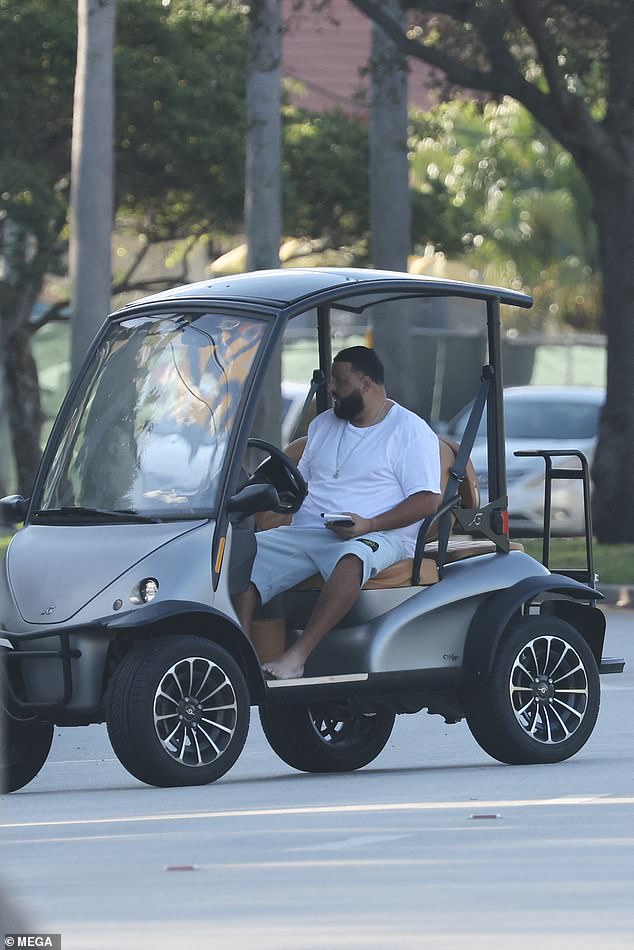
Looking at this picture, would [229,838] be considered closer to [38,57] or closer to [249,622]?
[249,622]

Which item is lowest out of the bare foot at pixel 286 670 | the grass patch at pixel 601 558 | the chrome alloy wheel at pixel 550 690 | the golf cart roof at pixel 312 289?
the grass patch at pixel 601 558

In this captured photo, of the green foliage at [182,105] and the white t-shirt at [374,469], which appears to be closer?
the white t-shirt at [374,469]

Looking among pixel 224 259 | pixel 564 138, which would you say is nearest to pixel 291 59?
pixel 224 259

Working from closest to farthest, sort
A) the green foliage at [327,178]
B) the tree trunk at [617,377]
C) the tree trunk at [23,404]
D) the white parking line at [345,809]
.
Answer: the white parking line at [345,809] → the tree trunk at [617,377] → the tree trunk at [23,404] → the green foliage at [327,178]

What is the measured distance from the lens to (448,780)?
922cm

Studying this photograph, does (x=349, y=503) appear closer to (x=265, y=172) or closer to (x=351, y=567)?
(x=351, y=567)

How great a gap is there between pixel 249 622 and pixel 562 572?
1749mm

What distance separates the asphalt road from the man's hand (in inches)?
37.3

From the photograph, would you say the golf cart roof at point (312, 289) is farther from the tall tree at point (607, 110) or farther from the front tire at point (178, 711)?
the tall tree at point (607, 110)

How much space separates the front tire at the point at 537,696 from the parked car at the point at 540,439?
12654 mm

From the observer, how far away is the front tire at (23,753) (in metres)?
9.36

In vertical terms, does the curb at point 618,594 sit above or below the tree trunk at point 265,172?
below

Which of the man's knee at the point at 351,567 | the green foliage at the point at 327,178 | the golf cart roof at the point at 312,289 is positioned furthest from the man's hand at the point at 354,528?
the green foliage at the point at 327,178

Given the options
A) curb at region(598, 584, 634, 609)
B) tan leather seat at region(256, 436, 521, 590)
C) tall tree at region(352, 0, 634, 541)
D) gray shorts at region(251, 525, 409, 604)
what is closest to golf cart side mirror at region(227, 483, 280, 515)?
gray shorts at region(251, 525, 409, 604)
